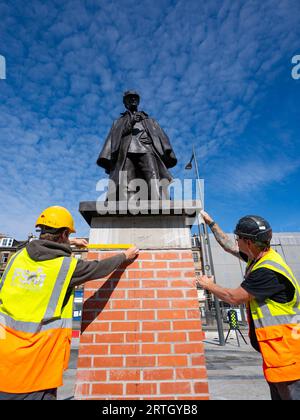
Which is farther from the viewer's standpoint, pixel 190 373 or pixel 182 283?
pixel 182 283

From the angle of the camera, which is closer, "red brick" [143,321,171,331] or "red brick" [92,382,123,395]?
"red brick" [92,382,123,395]

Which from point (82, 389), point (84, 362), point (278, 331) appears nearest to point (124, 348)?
point (84, 362)

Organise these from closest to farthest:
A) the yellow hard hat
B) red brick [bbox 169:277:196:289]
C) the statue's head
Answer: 1. the yellow hard hat
2. red brick [bbox 169:277:196:289]
3. the statue's head

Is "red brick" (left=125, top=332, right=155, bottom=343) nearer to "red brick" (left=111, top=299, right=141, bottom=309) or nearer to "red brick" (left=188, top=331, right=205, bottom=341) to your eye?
"red brick" (left=111, top=299, right=141, bottom=309)

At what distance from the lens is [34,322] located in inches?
66.5

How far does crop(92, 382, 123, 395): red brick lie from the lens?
6.91 feet

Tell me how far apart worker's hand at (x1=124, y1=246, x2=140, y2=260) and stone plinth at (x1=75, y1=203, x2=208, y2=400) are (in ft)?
0.24

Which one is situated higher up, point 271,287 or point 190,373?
point 271,287

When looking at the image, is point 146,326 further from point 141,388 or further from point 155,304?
point 141,388

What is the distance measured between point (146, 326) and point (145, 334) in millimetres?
68

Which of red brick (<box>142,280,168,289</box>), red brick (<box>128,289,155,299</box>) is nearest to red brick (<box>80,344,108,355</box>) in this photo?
red brick (<box>128,289,155,299</box>)
